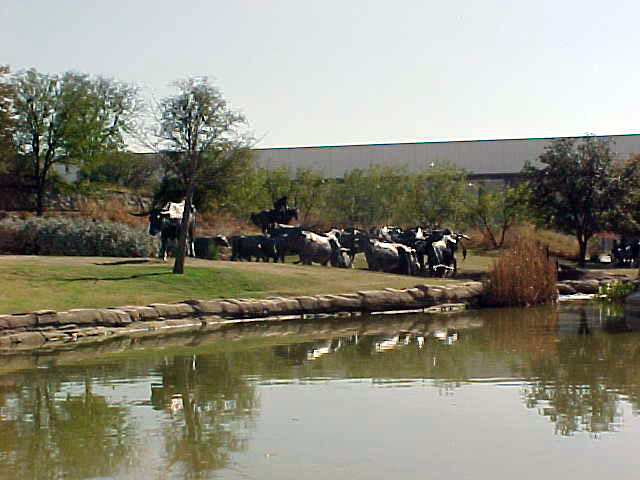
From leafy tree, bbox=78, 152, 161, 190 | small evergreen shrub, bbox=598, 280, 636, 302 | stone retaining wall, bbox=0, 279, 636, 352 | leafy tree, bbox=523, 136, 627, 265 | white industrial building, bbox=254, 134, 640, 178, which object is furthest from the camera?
white industrial building, bbox=254, 134, 640, 178

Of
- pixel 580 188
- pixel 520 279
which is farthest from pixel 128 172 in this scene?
pixel 520 279

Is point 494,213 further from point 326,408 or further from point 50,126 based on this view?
point 326,408

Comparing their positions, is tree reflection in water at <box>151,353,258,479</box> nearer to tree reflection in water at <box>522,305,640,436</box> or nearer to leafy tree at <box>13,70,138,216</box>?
tree reflection in water at <box>522,305,640,436</box>

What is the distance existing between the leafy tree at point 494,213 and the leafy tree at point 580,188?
8421 millimetres

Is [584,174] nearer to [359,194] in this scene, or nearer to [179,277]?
[359,194]

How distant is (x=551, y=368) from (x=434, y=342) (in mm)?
3990

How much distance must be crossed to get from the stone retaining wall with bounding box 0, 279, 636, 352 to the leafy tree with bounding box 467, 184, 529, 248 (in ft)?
76.2

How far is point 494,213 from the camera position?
5266 centimetres

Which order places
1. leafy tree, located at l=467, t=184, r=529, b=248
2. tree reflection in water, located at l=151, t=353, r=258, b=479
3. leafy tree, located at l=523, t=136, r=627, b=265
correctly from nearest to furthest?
tree reflection in water, located at l=151, t=353, r=258, b=479 < leafy tree, located at l=523, t=136, r=627, b=265 < leafy tree, located at l=467, t=184, r=529, b=248

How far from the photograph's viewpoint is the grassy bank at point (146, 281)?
21630 millimetres

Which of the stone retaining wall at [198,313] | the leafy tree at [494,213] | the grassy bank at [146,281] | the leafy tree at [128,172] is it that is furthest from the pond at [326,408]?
the leafy tree at [128,172]

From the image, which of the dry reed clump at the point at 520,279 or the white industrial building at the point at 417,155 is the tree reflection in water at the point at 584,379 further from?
the white industrial building at the point at 417,155

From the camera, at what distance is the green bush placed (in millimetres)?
32250

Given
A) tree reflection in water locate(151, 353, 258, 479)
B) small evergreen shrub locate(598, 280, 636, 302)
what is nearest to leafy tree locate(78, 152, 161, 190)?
small evergreen shrub locate(598, 280, 636, 302)
